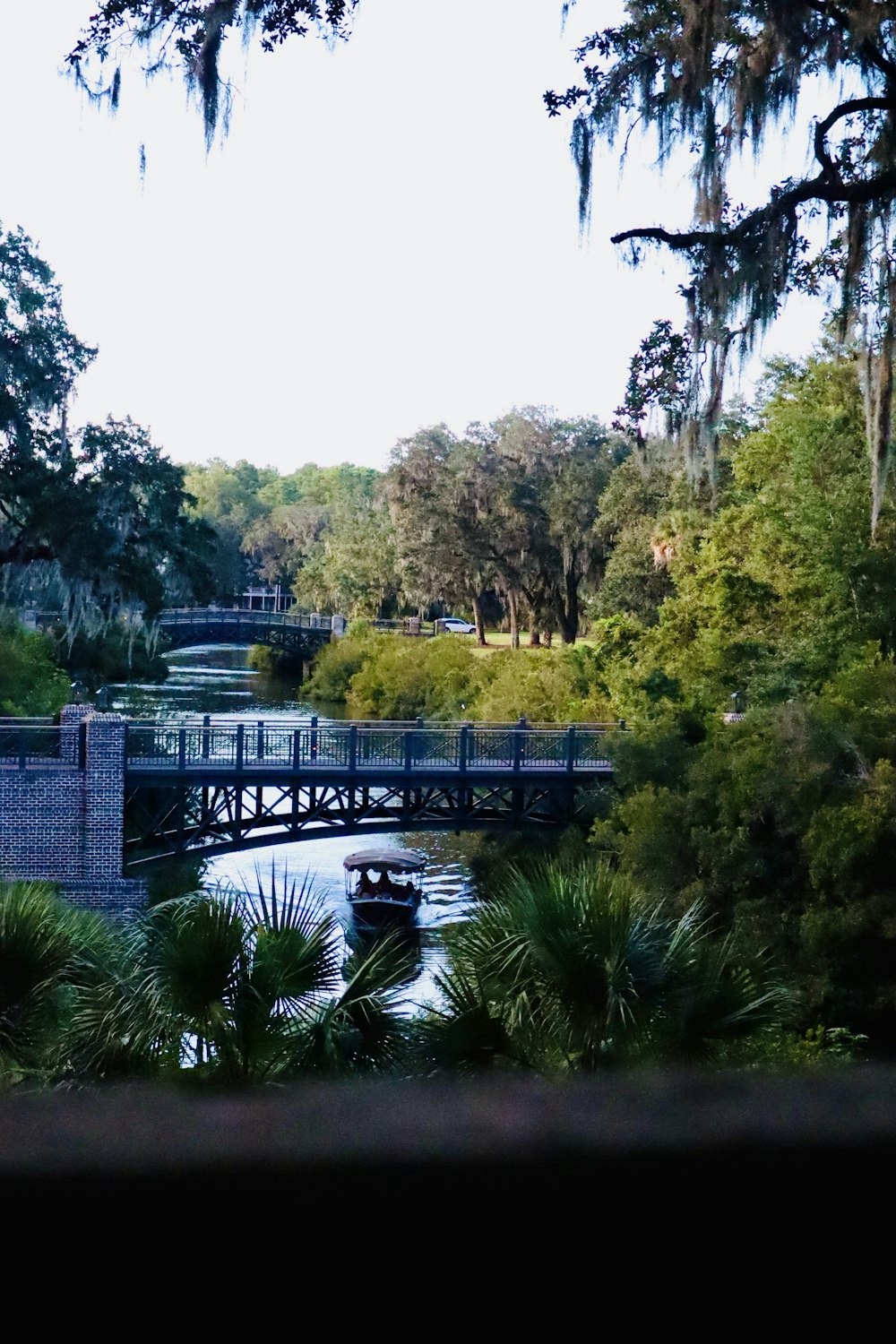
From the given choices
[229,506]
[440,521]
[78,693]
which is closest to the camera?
[78,693]

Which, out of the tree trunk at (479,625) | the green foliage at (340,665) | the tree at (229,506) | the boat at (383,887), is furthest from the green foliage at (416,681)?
the tree at (229,506)

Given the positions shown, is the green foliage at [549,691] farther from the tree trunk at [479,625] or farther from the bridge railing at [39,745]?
the tree trunk at [479,625]

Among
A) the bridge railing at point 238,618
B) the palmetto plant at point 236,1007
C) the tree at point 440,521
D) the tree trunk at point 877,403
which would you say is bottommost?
the palmetto plant at point 236,1007

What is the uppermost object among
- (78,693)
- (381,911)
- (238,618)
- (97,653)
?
(238,618)

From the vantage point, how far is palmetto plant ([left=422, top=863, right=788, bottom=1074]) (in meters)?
5.61

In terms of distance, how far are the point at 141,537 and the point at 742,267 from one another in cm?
2121

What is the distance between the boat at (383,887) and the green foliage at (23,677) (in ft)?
29.2

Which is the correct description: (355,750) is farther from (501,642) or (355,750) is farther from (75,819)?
(501,642)

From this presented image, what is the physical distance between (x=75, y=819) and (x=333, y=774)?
488cm

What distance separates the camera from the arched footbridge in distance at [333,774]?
2508 cm

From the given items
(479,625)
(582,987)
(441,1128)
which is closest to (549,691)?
(479,625)

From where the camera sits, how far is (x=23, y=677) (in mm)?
33094

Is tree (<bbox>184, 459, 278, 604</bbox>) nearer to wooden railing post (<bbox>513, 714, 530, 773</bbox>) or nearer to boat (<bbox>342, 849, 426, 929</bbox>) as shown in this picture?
boat (<bbox>342, 849, 426, 929</bbox>)

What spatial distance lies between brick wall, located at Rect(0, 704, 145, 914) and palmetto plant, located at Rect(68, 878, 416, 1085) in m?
17.8
